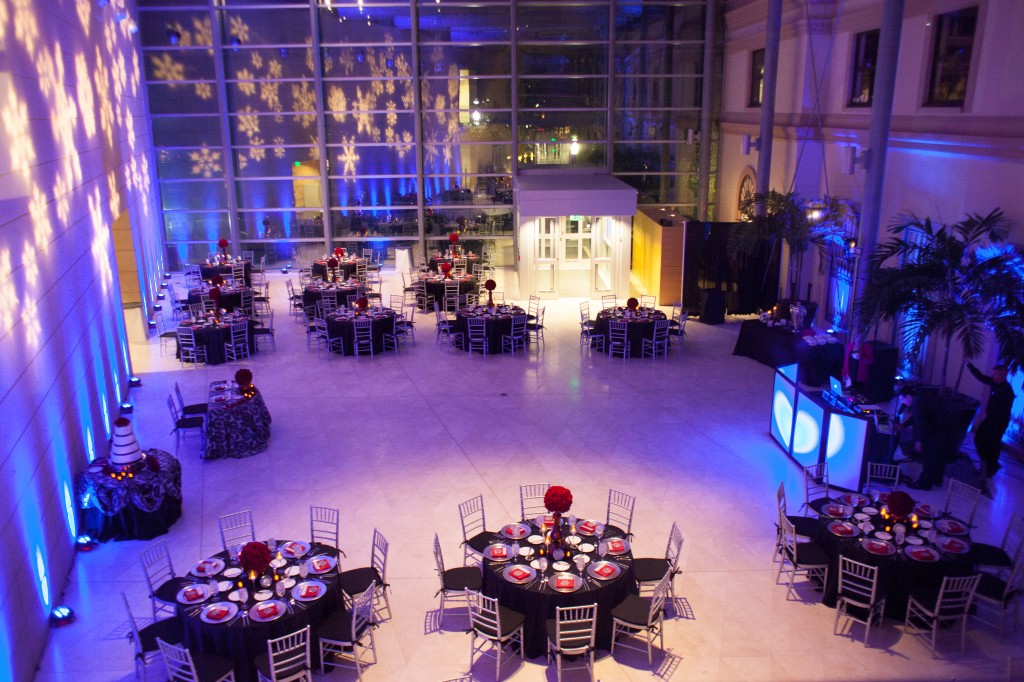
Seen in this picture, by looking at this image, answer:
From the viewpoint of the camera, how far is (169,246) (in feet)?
78.8

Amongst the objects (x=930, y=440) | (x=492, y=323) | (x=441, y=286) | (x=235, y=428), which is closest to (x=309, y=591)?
(x=235, y=428)

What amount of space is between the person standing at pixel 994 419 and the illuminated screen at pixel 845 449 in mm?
1935

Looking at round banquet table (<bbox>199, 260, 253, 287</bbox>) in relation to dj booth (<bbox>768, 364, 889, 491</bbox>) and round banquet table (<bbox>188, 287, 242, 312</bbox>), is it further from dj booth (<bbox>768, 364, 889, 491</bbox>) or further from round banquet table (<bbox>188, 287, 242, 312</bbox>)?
dj booth (<bbox>768, 364, 889, 491</bbox>)

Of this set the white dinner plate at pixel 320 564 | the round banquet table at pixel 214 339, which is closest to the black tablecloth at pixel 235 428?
the round banquet table at pixel 214 339

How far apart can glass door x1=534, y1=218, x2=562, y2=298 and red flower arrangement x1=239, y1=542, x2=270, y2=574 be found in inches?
576

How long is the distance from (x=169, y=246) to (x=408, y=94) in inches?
332

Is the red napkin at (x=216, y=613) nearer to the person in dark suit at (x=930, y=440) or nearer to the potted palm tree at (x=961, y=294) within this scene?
the person in dark suit at (x=930, y=440)

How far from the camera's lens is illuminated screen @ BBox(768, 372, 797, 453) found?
11.2m

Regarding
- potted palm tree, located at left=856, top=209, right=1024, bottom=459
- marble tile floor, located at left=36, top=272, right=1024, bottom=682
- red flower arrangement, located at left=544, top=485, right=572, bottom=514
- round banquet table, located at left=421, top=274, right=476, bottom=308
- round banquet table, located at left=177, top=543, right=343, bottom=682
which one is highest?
potted palm tree, located at left=856, top=209, right=1024, bottom=459

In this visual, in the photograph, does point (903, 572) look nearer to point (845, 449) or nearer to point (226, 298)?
point (845, 449)

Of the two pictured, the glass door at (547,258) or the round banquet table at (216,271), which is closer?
the glass door at (547,258)

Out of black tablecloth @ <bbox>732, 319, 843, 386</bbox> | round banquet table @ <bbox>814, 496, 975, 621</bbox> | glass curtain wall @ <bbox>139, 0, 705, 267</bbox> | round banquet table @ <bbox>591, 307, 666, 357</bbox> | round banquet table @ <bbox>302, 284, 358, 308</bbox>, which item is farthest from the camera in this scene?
glass curtain wall @ <bbox>139, 0, 705, 267</bbox>

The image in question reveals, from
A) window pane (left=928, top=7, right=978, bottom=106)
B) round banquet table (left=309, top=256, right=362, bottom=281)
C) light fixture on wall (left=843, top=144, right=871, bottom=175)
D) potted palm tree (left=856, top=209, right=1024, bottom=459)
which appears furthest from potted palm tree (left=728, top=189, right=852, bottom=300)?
round banquet table (left=309, top=256, right=362, bottom=281)

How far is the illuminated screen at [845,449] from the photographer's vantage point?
991cm
